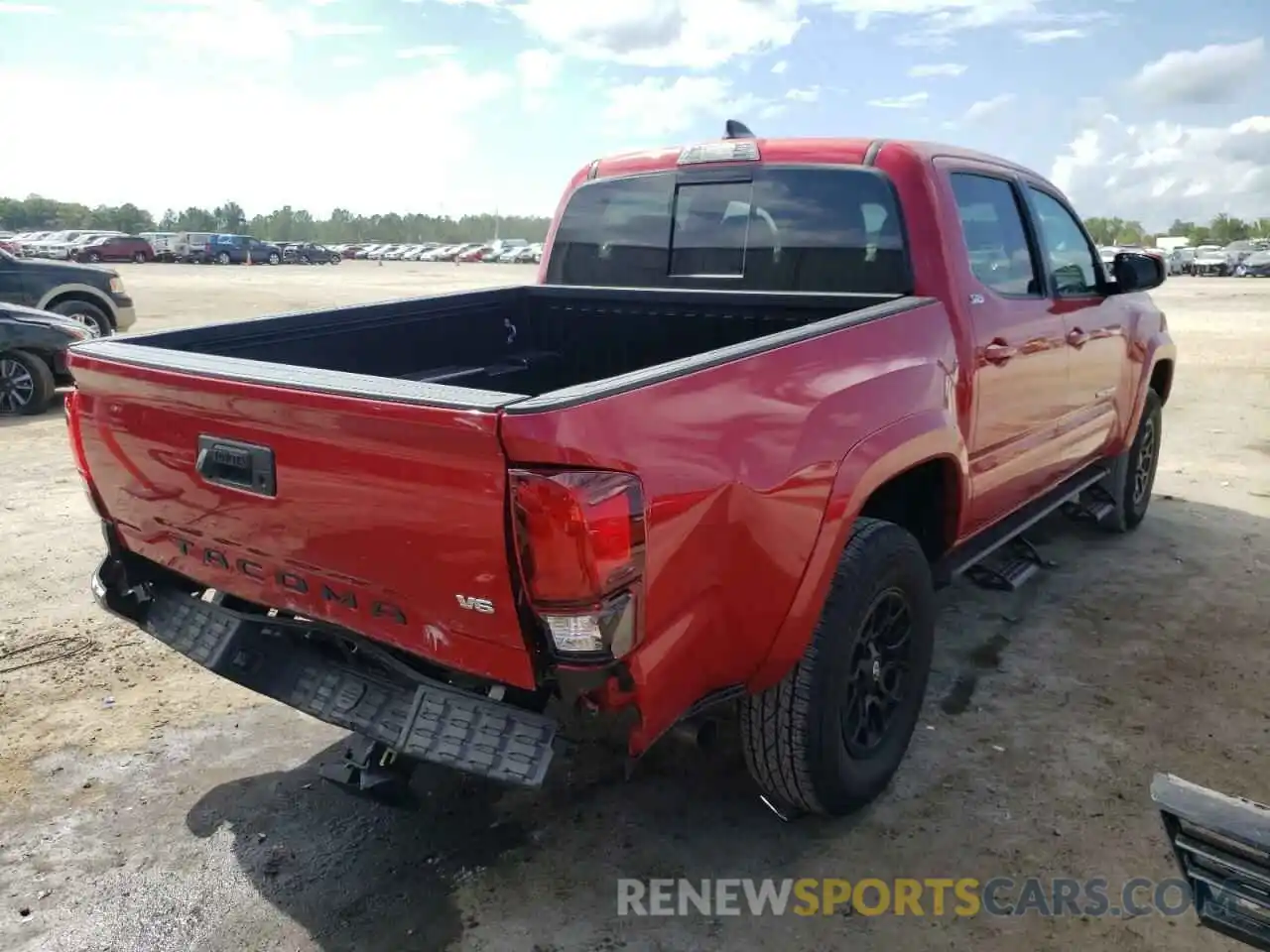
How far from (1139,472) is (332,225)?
381 feet

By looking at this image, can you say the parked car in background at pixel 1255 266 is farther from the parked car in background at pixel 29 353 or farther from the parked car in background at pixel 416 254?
the parked car in background at pixel 416 254

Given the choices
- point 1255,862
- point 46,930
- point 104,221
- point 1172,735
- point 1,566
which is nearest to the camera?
point 1255,862

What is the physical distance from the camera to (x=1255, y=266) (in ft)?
146

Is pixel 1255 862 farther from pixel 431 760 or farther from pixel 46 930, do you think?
pixel 46 930

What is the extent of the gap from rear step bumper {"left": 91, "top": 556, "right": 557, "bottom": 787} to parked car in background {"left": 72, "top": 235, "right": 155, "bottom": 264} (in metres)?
49.0

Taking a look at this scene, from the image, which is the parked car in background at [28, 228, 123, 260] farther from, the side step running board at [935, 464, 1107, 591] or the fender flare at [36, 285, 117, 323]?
the side step running board at [935, 464, 1107, 591]

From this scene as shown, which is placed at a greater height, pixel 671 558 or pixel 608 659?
pixel 671 558

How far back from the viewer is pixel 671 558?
7.29 ft

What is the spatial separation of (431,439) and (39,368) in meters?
8.75

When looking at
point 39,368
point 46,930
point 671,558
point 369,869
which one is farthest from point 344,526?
point 39,368

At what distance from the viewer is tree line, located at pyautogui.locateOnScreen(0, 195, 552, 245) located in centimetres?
8781

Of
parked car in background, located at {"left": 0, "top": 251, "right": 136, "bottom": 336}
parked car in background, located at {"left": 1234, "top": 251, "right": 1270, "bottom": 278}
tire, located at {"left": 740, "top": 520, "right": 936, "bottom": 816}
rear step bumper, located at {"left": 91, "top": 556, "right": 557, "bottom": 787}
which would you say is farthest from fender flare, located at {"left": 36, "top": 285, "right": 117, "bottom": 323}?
parked car in background, located at {"left": 1234, "top": 251, "right": 1270, "bottom": 278}

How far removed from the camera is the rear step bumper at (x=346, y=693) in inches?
89.0

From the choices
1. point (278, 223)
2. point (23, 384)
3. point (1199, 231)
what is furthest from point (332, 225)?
point (23, 384)
